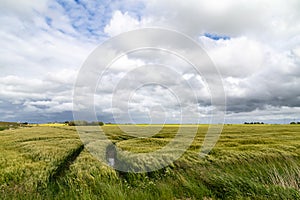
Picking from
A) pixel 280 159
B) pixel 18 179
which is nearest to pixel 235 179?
pixel 280 159

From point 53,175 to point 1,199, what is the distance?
527 cm

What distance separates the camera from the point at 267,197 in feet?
22.3

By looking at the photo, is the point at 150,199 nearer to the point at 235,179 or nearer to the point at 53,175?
the point at 235,179

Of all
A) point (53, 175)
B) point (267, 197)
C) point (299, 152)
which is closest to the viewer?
point (267, 197)

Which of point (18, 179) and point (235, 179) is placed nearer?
point (235, 179)

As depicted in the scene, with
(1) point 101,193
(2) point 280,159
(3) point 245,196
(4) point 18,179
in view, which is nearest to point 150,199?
(1) point 101,193

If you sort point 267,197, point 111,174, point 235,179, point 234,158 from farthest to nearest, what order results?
point 234,158, point 111,174, point 235,179, point 267,197

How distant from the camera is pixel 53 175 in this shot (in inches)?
485

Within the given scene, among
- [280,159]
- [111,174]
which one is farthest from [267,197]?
[280,159]

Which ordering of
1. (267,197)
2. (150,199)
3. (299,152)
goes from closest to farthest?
(267,197), (150,199), (299,152)

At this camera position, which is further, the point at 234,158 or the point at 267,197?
the point at 234,158

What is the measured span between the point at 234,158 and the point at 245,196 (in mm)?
8032

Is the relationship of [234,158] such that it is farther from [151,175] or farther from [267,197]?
[267,197]

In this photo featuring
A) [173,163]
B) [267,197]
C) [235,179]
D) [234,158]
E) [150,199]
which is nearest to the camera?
[267,197]
